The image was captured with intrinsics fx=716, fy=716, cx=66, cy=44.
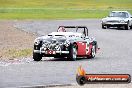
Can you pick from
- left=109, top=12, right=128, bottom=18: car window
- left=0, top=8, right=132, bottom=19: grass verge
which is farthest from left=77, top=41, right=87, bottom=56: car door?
left=0, top=8, right=132, bottom=19: grass verge

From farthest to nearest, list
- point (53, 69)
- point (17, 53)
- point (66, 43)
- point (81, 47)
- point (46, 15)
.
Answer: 1. point (46, 15)
2. point (17, 53)
3. point (81, 47)
4. point (66, 43)
5. point (53, 69)

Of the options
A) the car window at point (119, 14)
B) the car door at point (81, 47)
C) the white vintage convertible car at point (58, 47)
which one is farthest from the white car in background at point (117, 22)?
the white vintage convertible car at point (58, 47)

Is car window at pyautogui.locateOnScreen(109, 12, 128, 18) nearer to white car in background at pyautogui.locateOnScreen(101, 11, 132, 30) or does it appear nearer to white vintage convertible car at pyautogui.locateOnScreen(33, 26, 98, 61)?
white car in background at pyautogui.locateOnScreen(101, 11, 132, 30)

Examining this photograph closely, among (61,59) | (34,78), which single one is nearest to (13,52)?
(61,59)

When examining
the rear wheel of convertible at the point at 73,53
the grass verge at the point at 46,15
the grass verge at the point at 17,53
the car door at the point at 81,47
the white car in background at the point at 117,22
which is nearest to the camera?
the rear wheel of convertible at the point at 73,53

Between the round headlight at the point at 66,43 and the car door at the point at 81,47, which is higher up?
the round headlight at the point at 66,43

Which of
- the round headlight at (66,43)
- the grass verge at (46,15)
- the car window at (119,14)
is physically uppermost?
the round headlight at (66,43)

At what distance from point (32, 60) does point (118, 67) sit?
424 centimetres

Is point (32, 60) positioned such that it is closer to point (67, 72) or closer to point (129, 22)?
point (67, 72)

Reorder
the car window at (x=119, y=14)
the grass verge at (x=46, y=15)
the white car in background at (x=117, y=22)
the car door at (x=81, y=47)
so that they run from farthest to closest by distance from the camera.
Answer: the grass verge at (x=46, y=15) < the car window at (x=119, y=14) < the white car in background at (x=117, y=22) < the car door at (x=81, y=47)

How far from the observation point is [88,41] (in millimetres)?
25203

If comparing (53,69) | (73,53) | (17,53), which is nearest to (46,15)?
(17,53)

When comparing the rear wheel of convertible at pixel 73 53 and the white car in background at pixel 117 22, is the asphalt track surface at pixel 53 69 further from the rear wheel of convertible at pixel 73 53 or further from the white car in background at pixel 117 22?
the white car in background at pixel 117 22

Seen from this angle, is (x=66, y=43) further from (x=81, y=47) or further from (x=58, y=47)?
(x=81, y=47)
